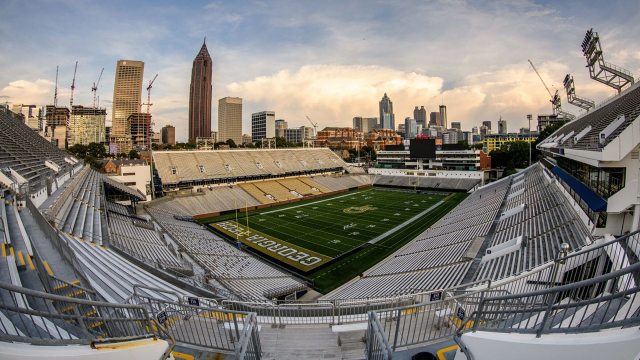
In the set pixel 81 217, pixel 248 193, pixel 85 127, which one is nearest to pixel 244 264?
pixel 81 217

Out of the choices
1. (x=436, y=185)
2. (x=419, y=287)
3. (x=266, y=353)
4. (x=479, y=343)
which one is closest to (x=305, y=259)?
(x=419, y=287)

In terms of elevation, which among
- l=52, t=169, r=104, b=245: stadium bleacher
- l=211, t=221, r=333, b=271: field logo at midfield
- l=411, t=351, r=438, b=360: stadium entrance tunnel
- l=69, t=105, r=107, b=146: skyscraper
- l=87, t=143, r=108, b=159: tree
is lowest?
l=211, t=221, r=333, b=271: field logo at midfield

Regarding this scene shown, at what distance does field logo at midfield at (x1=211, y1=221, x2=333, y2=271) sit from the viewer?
2234 cm

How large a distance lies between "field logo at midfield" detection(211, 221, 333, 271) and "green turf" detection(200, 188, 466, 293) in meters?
0.77

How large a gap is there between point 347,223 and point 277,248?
9.86 metres

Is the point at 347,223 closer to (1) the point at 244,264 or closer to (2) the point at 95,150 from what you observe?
(1) the point at 244,264

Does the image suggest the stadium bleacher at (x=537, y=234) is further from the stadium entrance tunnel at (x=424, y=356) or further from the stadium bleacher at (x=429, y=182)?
the stadium bleacher at (x=429, y=182)

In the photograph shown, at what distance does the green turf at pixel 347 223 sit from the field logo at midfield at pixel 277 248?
772 millimetres

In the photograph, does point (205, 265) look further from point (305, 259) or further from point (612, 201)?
point (612, 201)

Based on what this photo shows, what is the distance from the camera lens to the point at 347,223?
32719 mm

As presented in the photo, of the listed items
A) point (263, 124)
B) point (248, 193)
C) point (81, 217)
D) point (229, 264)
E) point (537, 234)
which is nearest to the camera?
point (537, 234)

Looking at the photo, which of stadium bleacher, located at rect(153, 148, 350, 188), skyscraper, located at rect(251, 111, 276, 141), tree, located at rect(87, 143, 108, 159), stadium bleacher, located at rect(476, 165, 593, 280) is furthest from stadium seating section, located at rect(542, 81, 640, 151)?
skyscraper, located at rect(251, 111, 276, 141)

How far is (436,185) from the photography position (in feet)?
175

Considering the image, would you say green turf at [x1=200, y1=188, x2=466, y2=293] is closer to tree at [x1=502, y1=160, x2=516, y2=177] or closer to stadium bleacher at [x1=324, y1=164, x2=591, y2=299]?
stadium bleacher at [x1=324, y1=164, x2=591, y2=299]
